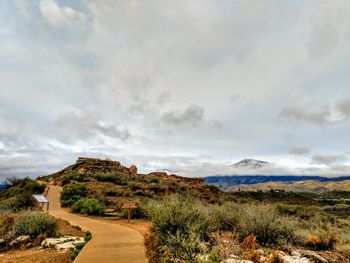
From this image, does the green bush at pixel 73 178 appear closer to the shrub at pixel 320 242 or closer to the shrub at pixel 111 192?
the shrub at pixel 111 192

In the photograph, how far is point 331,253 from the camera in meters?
10.1

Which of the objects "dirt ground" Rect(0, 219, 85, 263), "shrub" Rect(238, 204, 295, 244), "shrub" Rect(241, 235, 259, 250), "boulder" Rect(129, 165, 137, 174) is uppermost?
"boulder" Rect(129, 165, 137, 174)

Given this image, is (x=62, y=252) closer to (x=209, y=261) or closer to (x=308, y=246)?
(x=209, y=261)

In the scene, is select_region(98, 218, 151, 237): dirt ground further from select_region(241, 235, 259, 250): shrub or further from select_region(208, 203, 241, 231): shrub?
select_region(241, 235, 259, 250): shrub

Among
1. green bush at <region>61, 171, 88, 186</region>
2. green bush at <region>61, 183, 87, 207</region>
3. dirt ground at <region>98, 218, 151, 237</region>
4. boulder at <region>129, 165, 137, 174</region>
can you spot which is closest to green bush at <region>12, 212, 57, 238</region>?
dirt ground at <region>98, 218, 151, 237</region>

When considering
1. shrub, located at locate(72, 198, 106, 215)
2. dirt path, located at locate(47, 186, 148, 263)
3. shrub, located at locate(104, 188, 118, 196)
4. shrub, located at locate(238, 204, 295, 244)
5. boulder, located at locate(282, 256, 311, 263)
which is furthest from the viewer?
shrub, located at locate(104, 188, 118, 196)

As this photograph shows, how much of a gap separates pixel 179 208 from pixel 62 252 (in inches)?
175

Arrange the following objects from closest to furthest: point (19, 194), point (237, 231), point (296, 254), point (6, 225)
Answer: point (296, 254), point (237, 231), point (6, 225), point (19, 194)

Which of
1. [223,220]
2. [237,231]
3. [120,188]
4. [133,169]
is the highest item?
[133,169]

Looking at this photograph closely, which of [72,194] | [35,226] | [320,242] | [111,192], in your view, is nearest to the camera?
[320,242]

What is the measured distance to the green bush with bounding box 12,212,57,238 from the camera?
1349 centimetres

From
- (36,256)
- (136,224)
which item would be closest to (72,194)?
(136,224)

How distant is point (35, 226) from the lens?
13.5 meters

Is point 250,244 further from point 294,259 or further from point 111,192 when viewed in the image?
point 111,192
